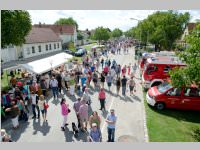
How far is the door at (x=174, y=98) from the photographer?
1260 centimetres

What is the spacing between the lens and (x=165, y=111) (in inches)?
503

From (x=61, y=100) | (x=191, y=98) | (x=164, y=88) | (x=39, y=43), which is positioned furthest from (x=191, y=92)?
(x=39, y=43)

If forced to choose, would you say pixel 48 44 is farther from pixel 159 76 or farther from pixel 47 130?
pixel 47 130

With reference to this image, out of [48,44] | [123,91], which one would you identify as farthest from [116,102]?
[48,44]

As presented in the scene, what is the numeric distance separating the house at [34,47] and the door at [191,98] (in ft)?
82.5

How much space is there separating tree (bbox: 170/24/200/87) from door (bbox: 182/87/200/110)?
10.3 ft

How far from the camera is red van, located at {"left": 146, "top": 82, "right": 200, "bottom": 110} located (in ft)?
41.0

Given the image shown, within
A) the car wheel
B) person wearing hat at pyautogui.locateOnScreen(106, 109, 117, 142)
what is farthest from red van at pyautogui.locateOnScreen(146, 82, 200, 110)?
person wearing hat at pyautogui.locateOnScreen(106, 109, 117, 142)

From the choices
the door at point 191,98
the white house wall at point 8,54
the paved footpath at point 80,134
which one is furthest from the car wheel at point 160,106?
the white house wall at point 8,54

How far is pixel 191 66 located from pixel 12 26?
13.3 meters

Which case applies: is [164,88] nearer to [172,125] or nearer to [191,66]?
[172,125]

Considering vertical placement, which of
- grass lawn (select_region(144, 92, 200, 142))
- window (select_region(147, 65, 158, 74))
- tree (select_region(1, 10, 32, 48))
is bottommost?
grass lawn (select_region(144, 92, 200, 142))

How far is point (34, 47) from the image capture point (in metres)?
39.4

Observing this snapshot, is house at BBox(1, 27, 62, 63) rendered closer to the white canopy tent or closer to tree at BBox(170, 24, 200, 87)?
the white canopy tent
